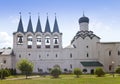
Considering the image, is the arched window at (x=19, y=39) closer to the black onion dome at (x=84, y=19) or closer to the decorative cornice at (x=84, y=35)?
the decorative cornice at (x=84, y=35)

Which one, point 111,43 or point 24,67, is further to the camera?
point 111,43

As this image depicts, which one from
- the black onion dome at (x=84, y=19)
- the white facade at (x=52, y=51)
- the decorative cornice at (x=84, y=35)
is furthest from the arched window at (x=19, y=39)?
the black onion dome at (x=84, y=19)

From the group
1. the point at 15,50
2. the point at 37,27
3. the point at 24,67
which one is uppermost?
the point at 37,27

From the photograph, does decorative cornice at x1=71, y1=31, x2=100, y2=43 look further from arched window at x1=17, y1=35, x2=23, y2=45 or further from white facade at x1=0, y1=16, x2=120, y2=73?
arched window at x1=17, y1=35, x2=23, y2=45

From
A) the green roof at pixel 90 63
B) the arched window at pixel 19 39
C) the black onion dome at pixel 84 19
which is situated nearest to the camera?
the green roof at pixel 90 63

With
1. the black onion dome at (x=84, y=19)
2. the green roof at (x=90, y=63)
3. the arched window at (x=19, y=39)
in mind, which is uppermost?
the black onion dome at (x=84, y=19)

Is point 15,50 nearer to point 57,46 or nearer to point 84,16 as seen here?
point 57,46

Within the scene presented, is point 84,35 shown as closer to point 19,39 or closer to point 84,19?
point 84,19

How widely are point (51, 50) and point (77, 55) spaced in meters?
6.06

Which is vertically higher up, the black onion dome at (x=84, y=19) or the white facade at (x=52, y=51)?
the black onion dome at (x=84, y=19)

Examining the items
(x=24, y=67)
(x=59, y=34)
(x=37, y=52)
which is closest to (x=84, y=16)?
(x=59, y=34)

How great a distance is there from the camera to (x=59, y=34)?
64562 millimetres

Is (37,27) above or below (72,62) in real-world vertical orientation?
above

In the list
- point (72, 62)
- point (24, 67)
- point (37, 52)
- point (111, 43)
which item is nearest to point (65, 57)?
point (72, 62)
